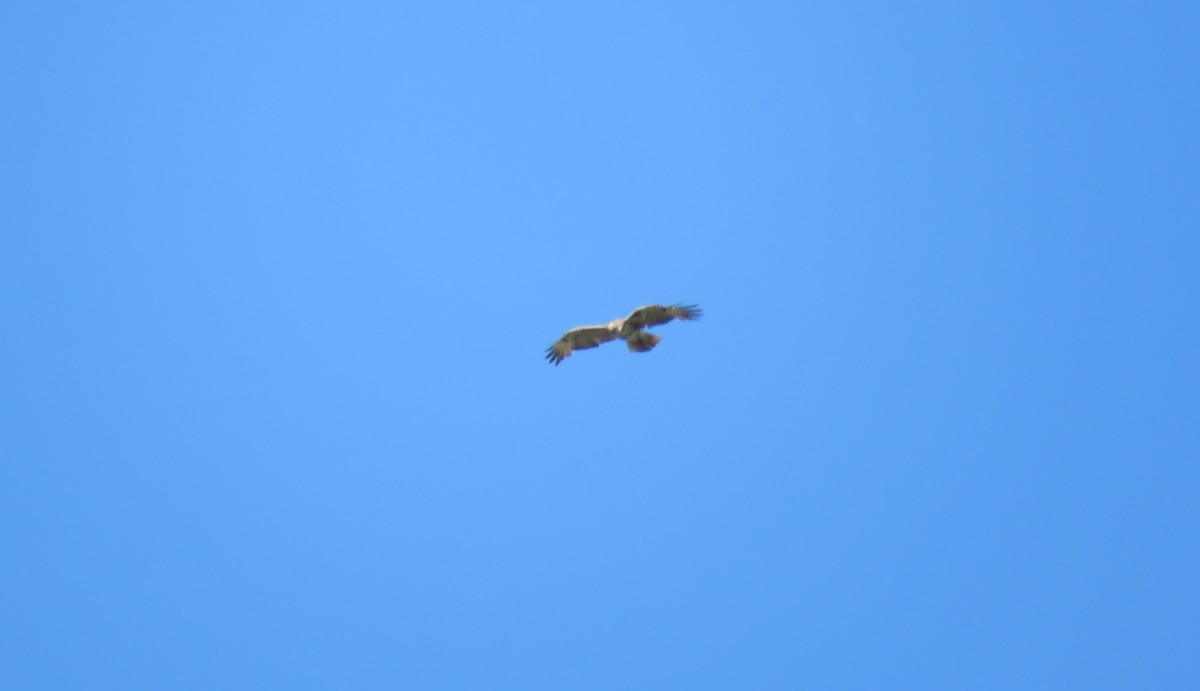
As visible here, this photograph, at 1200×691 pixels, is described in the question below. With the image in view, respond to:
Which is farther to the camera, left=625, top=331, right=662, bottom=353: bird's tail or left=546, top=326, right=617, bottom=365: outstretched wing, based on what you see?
left=546, top=326, right=617, bottom=365: outstretched wing

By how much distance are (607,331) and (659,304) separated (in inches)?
78.5

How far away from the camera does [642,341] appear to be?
37688 mm

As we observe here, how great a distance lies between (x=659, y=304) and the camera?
121 feet

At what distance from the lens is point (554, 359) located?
38938mm

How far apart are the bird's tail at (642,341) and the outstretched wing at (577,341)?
2.14ft

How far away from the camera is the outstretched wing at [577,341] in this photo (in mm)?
38562

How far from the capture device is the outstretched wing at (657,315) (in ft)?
121

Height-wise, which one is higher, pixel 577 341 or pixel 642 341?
pixel 577 341

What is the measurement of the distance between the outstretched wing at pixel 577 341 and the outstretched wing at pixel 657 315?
1048 millimetres

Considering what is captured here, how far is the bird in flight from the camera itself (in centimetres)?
3703

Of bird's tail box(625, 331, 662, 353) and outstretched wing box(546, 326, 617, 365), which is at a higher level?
outstretched wing box(546, 326, 617, 365)

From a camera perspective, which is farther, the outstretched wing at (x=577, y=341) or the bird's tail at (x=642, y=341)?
the outstretched wing at (x=577, y=341)

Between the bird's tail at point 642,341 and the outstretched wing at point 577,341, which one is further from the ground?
the outstretched wing at point 577,341

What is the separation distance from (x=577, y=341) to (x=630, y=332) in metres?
1.77
